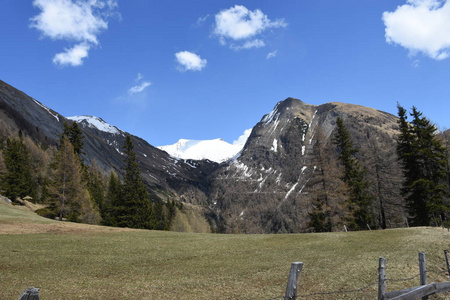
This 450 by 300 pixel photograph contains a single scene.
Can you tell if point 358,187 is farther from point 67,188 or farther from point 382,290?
point 67,188

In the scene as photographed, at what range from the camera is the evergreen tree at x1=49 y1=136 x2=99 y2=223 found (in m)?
55.2

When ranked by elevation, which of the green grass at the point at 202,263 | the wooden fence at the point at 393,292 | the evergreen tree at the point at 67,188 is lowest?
the green grass at the point at 202,263

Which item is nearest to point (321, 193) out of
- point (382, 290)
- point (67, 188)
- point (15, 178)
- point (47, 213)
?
point (382, 290)

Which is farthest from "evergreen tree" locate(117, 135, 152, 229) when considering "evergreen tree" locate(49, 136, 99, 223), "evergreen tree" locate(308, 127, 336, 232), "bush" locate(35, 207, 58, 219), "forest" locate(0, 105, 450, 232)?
"evergreen tree" locate(308, 127, 336, 232)

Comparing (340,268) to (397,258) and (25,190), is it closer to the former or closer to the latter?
(397,258)

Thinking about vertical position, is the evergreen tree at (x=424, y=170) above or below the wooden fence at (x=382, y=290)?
above

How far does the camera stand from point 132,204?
59250 mm

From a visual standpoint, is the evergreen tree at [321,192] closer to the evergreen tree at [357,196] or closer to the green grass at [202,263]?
the evergreen tree at [357,196]

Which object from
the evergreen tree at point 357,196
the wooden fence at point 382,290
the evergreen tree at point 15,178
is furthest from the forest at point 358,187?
the wooden fence at point 382,290

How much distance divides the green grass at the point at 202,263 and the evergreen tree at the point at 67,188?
24.3m

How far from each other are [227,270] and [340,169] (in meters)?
30.6

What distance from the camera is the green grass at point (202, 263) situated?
15672 mm

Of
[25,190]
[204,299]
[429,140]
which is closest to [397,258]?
[204,299]

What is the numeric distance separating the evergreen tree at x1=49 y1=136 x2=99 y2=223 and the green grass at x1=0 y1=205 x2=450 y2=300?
956 inches
